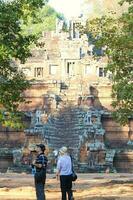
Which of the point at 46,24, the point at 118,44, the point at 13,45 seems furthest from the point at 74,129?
the point at 46,24

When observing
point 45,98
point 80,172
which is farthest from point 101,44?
point 45,98

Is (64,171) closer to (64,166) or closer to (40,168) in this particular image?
(64,166)

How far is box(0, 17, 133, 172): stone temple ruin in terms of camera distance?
4409 cm

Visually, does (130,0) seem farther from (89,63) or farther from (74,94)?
(89,63)

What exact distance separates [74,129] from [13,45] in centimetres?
2397

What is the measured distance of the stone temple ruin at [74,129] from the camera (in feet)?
145

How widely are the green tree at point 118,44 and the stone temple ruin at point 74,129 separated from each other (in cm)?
1585

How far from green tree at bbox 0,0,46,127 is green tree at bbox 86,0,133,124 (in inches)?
153

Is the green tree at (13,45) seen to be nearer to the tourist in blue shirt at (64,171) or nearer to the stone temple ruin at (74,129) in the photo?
the tourist in blue shirt at (64,171)

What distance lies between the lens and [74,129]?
152 ft

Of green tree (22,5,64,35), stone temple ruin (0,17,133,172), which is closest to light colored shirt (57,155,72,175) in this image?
stone temple ruin (0,17,133,172)

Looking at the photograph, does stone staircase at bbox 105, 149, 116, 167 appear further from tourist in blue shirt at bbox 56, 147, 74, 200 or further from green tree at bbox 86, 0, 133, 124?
tourist in blue shirt at bbox 56, 147, 74, 200

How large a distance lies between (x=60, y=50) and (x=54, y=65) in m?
1.56

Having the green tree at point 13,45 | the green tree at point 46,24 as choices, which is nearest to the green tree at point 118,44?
the green tree at point 13,45
